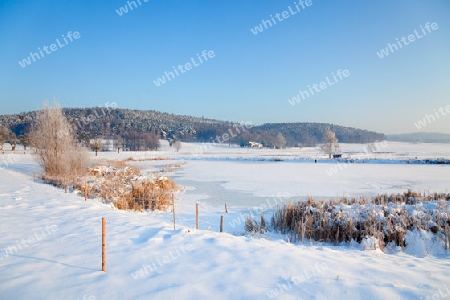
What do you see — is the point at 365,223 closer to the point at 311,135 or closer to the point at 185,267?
the point at 185,267

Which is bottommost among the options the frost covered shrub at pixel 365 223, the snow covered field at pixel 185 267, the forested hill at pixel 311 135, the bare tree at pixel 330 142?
the frost covered shrub at pixel 365 223

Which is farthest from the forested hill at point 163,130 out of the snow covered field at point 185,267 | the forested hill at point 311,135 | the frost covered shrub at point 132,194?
the snow covered field at point 185,267

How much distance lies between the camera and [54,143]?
1755 cm

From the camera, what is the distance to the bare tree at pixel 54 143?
17297mm

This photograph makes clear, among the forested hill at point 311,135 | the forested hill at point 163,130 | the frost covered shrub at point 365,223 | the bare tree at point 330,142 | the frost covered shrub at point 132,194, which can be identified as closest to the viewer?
the frost covered shrub at point 365,223

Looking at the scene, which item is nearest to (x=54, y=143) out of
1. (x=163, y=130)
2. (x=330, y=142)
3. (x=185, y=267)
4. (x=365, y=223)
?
(x=185, y=267)

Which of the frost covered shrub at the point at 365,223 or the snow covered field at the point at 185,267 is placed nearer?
the snow covered field at the point at 185,267

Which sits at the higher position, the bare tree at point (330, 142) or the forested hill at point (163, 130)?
the forested hill at point (163, 130)

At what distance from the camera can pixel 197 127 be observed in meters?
130

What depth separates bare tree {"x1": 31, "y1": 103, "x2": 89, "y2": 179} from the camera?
56.7 feet

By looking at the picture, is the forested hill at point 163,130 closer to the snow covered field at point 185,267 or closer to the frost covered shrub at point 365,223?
the frost covered shrub at point 365,223

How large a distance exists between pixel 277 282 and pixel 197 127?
420 ft

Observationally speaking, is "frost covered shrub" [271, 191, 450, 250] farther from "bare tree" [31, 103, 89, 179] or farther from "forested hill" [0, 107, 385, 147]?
"forested hill" [0, 107, 385, 147]

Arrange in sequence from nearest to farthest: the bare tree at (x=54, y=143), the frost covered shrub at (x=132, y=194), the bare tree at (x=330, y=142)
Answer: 1. the frost covered shrub at (x=132, y=194)
2. the bare tree at (x=54, y=143)
3. the bare tree at (x=330, y=142)
